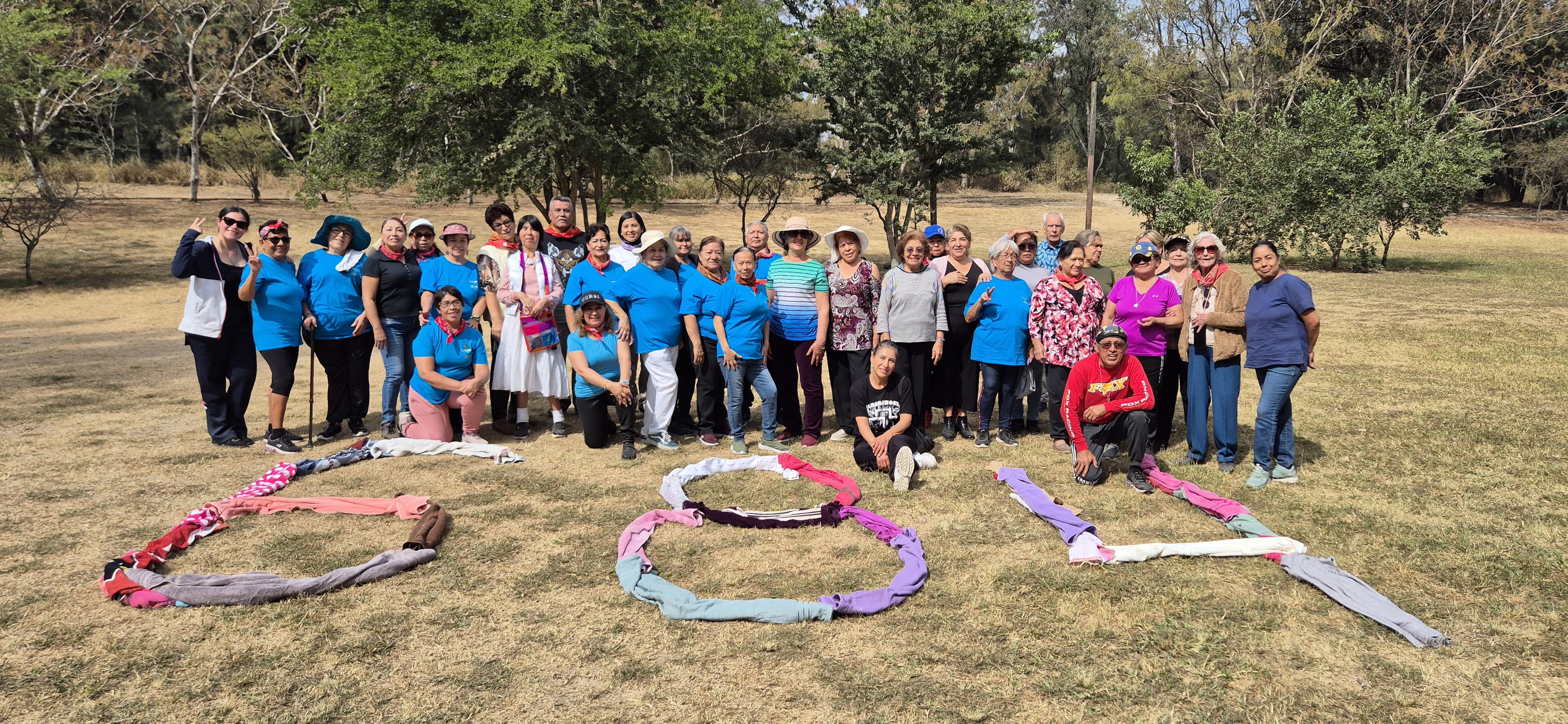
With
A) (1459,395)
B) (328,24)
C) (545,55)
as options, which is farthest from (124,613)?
(328,24)

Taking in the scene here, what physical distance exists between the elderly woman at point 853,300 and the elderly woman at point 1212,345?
2.21 meters

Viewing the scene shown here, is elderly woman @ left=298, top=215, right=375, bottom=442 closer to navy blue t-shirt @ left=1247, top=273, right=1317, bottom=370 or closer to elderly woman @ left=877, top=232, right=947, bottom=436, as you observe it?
elderly woman @ left=877, top=232, right=947, bottom=436

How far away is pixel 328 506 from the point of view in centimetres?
548

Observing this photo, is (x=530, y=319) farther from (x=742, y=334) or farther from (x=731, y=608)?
(x=731, y=608)

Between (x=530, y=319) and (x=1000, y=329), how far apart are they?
3671 millimetres

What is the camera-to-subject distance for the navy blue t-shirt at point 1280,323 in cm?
563

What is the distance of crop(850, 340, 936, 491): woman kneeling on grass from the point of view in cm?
609

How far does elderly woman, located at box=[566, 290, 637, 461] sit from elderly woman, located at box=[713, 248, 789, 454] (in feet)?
2.44

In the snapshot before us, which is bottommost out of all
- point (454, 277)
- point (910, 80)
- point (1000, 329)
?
point (1000, 329)

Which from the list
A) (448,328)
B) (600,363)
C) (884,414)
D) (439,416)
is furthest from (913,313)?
(439,416)

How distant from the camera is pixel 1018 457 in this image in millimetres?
6598

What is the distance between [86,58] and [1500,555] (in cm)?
3627

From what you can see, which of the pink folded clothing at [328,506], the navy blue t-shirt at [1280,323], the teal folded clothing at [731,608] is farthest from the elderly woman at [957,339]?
the pink folded clothing at [328,506]

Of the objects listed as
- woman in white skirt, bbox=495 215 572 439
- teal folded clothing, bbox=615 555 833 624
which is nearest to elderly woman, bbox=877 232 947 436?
woman in white skirt, bbox=495 215 572 439
